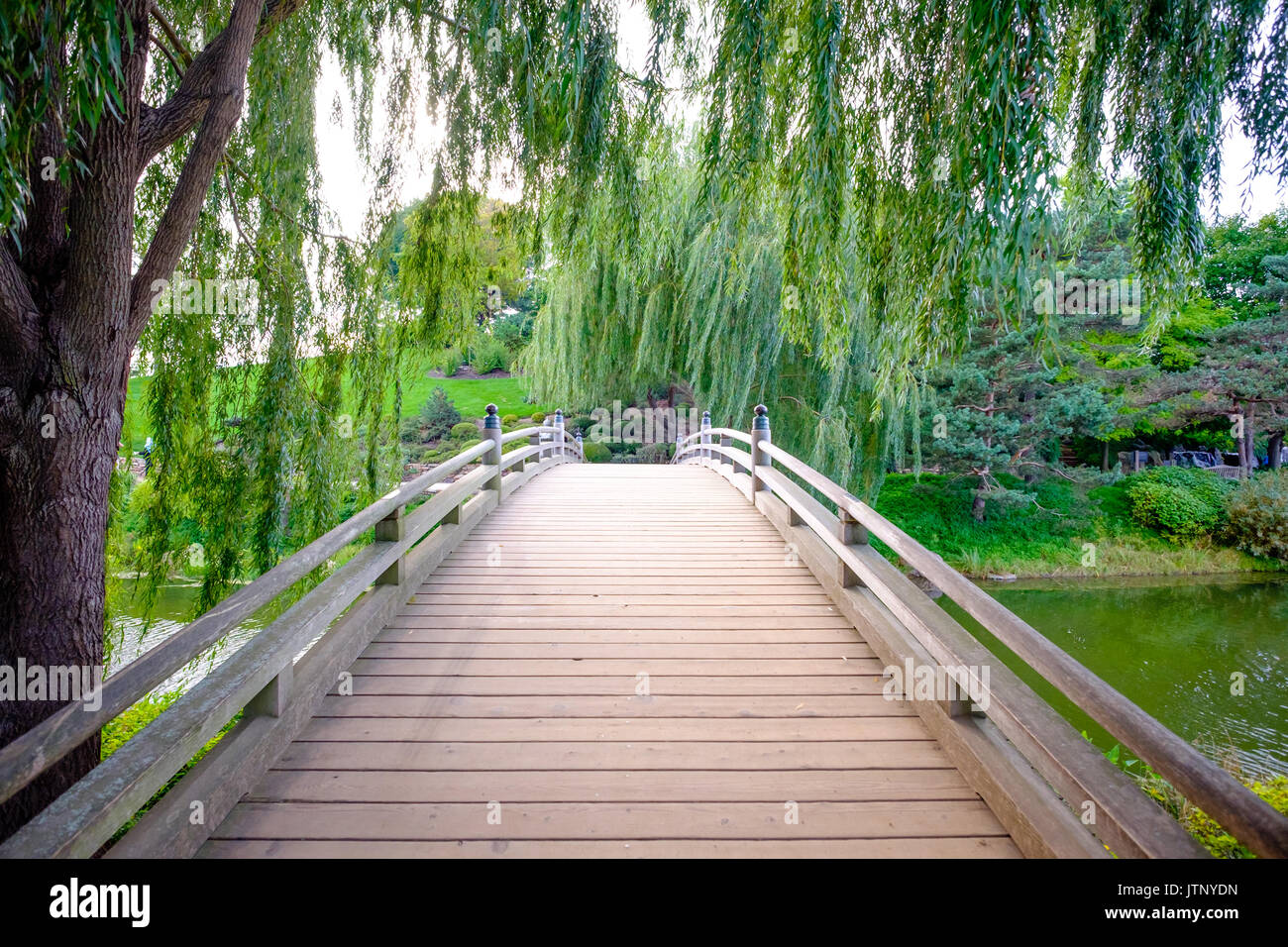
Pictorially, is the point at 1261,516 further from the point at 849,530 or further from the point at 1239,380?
the point at 849,530

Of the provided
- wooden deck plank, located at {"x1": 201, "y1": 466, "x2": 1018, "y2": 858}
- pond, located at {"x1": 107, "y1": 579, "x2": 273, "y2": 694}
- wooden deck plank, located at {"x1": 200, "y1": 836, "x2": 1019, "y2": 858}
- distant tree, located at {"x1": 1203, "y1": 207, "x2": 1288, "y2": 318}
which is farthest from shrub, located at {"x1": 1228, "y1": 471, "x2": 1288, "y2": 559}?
pond, located at {"x1": 107, "y1": 579, "x2": 273, "y2": 694}

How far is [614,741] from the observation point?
7.76 ft

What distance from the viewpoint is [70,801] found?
1.43 m

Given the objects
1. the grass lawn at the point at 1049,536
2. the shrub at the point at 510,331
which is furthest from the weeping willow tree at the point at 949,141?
the shrub at the point at 510,331

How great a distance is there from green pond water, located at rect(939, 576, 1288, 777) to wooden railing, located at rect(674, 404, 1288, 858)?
6.83 meters

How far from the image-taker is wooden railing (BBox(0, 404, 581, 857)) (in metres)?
1.39

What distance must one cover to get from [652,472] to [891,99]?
6.10 metres

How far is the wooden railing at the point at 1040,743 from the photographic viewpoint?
1.33 metres

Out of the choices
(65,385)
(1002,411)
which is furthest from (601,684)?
(1002,411)

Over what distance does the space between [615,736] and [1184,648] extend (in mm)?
12253

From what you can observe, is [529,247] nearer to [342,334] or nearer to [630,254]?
[630,254]

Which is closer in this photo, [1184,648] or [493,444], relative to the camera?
→ [493,444]

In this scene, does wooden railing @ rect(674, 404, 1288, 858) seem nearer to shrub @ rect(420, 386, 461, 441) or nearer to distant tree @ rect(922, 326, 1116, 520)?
distant tree @ rect(922, 326, 1116, 520)
